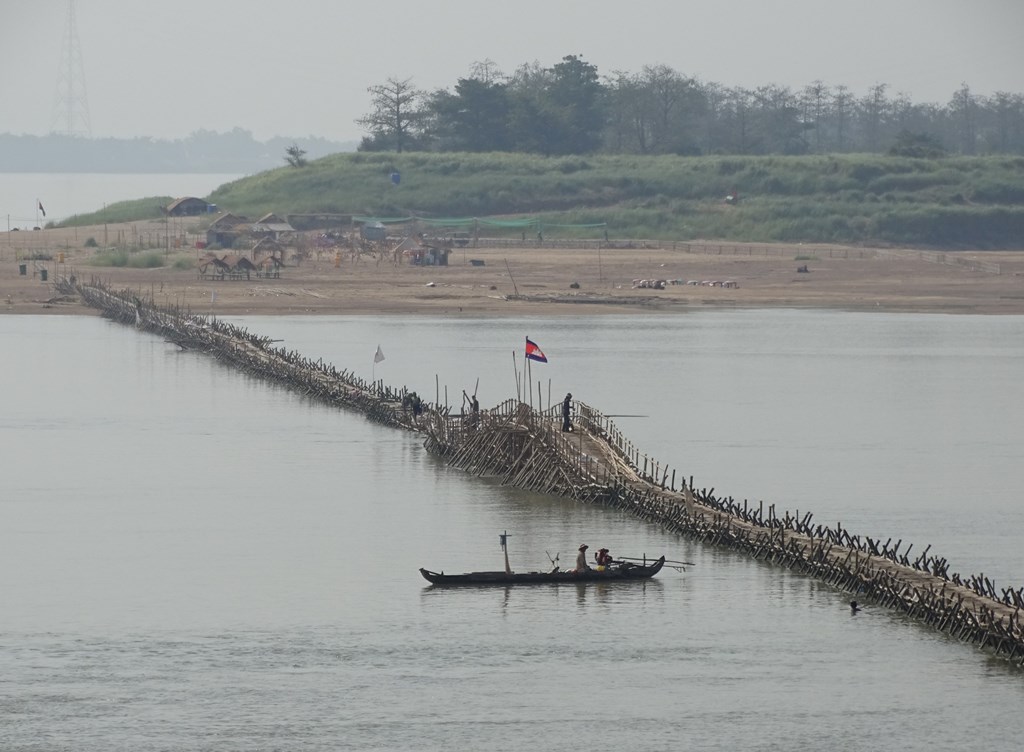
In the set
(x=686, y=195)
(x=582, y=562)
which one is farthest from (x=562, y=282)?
(x=582, y=562)

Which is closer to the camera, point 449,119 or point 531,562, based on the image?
point 531,562

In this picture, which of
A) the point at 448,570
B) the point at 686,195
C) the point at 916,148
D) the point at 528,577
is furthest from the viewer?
the point at 916,148

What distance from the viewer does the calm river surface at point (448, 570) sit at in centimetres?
3294

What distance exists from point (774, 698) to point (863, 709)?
1.60m

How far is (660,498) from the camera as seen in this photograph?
4831 centimetres

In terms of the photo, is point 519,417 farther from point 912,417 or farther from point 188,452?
point 912,417

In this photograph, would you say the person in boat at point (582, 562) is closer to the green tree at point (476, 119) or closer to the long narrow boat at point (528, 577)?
the long narrow boat at point (528, 577)

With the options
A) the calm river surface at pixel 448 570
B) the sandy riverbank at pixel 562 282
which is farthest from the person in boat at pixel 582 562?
the sandy riverbank at pixel 562 282

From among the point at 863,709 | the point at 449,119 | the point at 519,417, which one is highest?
the point at 449,119

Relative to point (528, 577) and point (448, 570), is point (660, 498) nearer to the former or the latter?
point (448, 570)

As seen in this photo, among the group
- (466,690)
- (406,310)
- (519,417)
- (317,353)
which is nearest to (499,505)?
(519,417)

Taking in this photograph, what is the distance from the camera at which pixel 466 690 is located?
34.5 meters

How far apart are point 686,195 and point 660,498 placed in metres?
123

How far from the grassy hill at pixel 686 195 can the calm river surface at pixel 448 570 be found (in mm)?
76166
